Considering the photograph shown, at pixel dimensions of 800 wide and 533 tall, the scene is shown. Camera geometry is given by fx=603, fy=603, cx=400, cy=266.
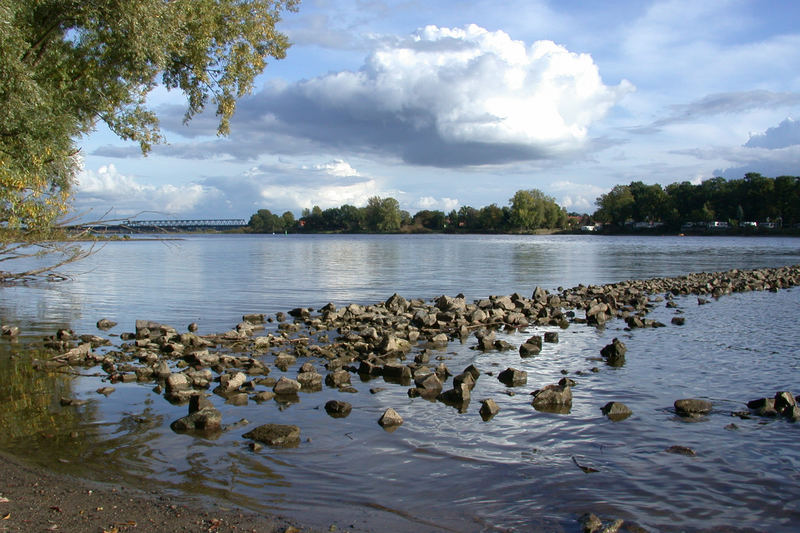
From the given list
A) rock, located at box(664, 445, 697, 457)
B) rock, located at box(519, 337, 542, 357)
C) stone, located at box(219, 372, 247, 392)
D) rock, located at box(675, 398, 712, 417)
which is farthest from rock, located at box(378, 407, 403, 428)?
rock, located at box(519, 337, 542, 357)

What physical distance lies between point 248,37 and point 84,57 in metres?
5.29

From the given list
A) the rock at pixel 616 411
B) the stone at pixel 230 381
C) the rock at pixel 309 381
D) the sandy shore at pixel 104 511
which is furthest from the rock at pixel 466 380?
the sandy shore at pixel 104 511

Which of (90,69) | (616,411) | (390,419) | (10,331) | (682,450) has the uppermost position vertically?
(90,69)

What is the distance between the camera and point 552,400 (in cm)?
1172

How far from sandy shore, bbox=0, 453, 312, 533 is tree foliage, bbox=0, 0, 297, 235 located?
360 inches

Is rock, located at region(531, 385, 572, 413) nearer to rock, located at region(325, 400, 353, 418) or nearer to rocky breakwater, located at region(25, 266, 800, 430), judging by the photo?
rocky breakwater, located at region(25, 266, 800, 430)

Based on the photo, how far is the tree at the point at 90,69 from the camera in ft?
47.5

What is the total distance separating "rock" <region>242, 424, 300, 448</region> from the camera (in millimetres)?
9398

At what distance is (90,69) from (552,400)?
51.9 feet

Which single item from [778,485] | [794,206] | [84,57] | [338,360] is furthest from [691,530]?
[794,206]

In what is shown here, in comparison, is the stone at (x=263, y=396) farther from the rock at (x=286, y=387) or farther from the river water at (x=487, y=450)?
the river water at (x=487, y=450)

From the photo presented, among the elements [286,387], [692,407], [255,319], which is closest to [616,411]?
[692,407]

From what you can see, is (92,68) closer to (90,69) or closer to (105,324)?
(90,69)

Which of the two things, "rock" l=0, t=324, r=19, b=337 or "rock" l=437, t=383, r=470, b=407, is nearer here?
"rock" l=437, t=383, r=470, b=407
